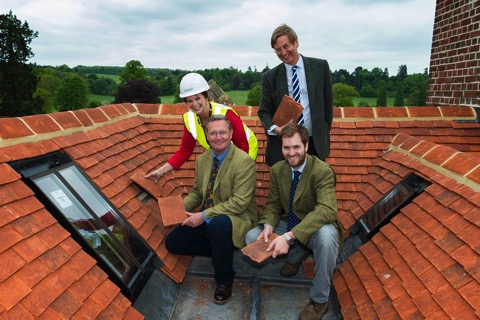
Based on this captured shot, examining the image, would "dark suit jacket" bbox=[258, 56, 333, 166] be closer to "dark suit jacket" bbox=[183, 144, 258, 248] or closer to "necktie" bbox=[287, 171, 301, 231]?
"necktie" bbox=[287, 171, 301, 231]

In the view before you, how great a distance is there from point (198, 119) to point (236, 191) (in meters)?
0.99

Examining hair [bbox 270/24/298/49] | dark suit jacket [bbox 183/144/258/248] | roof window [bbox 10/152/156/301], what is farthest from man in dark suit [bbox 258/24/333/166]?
roof window [bbox 10/152/156/301]

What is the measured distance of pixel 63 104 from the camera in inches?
2397

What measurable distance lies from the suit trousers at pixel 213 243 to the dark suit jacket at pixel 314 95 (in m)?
1.25

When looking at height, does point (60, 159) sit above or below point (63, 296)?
above

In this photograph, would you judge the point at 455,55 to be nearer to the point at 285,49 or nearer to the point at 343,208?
the point at 343,208

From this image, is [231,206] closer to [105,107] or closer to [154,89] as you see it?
[105,107]

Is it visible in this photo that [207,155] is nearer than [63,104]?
Yes

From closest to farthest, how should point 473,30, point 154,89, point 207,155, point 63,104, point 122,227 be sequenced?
point 122,227 → point 207,155 → point 473,30 → point 154,89 → point 63,104

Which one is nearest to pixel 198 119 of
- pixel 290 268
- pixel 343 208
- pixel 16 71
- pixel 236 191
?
pixel 236 191

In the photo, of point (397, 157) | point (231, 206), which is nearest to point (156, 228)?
point (231, 206)

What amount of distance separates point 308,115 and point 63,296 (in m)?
2.95

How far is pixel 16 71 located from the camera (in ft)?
108

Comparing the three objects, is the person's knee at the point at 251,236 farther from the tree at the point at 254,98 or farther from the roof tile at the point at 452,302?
the tree at the point at 254,98
